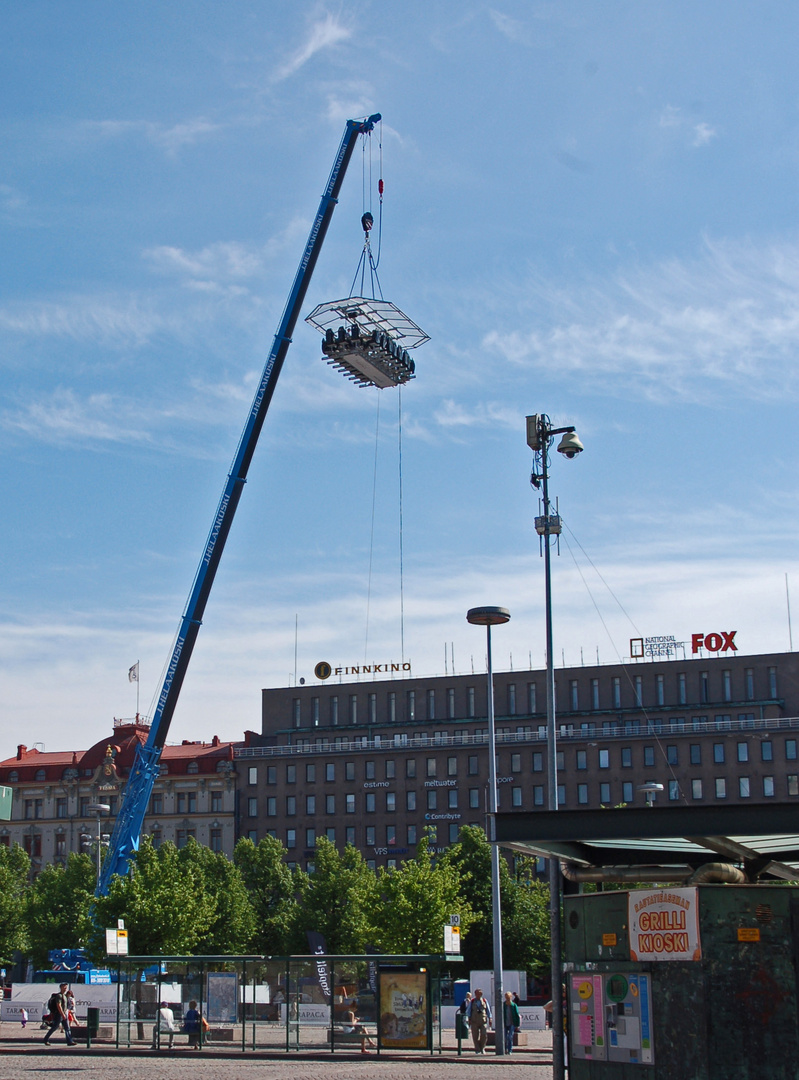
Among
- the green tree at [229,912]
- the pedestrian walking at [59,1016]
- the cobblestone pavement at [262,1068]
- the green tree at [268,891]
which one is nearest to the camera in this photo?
the cobblestone pavement at [262,1068]

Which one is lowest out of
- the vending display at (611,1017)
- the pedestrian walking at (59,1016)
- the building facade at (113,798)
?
the pedestrian walking at (59,1016)

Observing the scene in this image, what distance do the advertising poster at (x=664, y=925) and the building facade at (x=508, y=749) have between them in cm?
8587

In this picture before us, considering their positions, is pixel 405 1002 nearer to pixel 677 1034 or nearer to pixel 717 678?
pixel 677 1034

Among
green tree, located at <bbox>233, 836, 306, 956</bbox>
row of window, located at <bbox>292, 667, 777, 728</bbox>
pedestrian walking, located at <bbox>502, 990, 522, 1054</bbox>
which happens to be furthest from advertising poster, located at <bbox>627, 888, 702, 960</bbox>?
row of window, located at <bbox>292, 667, 777, 728</bbox>

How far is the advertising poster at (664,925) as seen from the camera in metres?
11.1

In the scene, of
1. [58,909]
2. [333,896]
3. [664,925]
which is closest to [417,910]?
[333,896]

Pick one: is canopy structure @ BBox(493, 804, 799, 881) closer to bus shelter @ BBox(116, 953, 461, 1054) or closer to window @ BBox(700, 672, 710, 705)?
bus shelter @ BBox(116, 953, 461, 1054)

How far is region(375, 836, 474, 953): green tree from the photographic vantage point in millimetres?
52812

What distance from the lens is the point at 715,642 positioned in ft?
344

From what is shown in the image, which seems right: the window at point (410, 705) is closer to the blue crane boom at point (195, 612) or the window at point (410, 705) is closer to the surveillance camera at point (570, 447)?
the blue crane boom at point (195, 612)

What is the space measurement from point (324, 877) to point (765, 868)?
246 feet

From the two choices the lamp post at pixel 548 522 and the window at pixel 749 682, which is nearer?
the lamp post at pixel 548 522

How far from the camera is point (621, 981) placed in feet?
38.3

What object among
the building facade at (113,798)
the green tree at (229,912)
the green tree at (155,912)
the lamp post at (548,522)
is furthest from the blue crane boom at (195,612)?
the building facade at (113,798)
